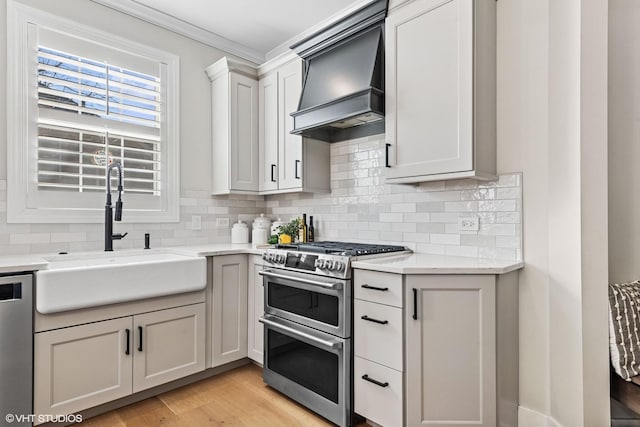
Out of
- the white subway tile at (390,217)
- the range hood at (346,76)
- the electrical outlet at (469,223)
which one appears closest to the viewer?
the electrical outlet at (469,223)

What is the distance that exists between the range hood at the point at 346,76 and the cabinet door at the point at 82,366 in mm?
1784

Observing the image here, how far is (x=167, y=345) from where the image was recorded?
235 centimetres

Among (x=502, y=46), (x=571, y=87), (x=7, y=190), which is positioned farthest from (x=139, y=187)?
(x=571, y=87)

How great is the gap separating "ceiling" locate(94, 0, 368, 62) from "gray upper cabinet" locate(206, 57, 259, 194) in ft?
1.04

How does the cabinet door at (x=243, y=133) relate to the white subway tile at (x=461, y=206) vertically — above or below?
above

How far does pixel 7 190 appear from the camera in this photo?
232 centimetres

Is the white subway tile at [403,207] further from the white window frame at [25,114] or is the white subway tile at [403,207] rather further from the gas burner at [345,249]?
the white window frame at [25,114]

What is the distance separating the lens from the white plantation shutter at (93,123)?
2486 mm

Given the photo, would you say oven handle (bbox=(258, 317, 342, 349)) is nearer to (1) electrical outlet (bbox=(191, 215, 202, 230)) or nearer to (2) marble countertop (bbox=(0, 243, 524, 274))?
(2) marble countertop (bbox=(0, 243, 524, 274))

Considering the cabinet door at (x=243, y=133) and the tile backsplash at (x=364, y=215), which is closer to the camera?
the tile backsplash at (x=364, y=215)

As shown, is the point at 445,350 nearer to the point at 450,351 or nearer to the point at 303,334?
the point at 450,351

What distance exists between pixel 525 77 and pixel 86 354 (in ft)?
9.31

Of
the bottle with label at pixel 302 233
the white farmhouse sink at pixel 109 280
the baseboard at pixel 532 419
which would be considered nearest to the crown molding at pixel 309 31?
the bottle with label at pixel 302 233

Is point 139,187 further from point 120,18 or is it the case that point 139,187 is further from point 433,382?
point 433,382
